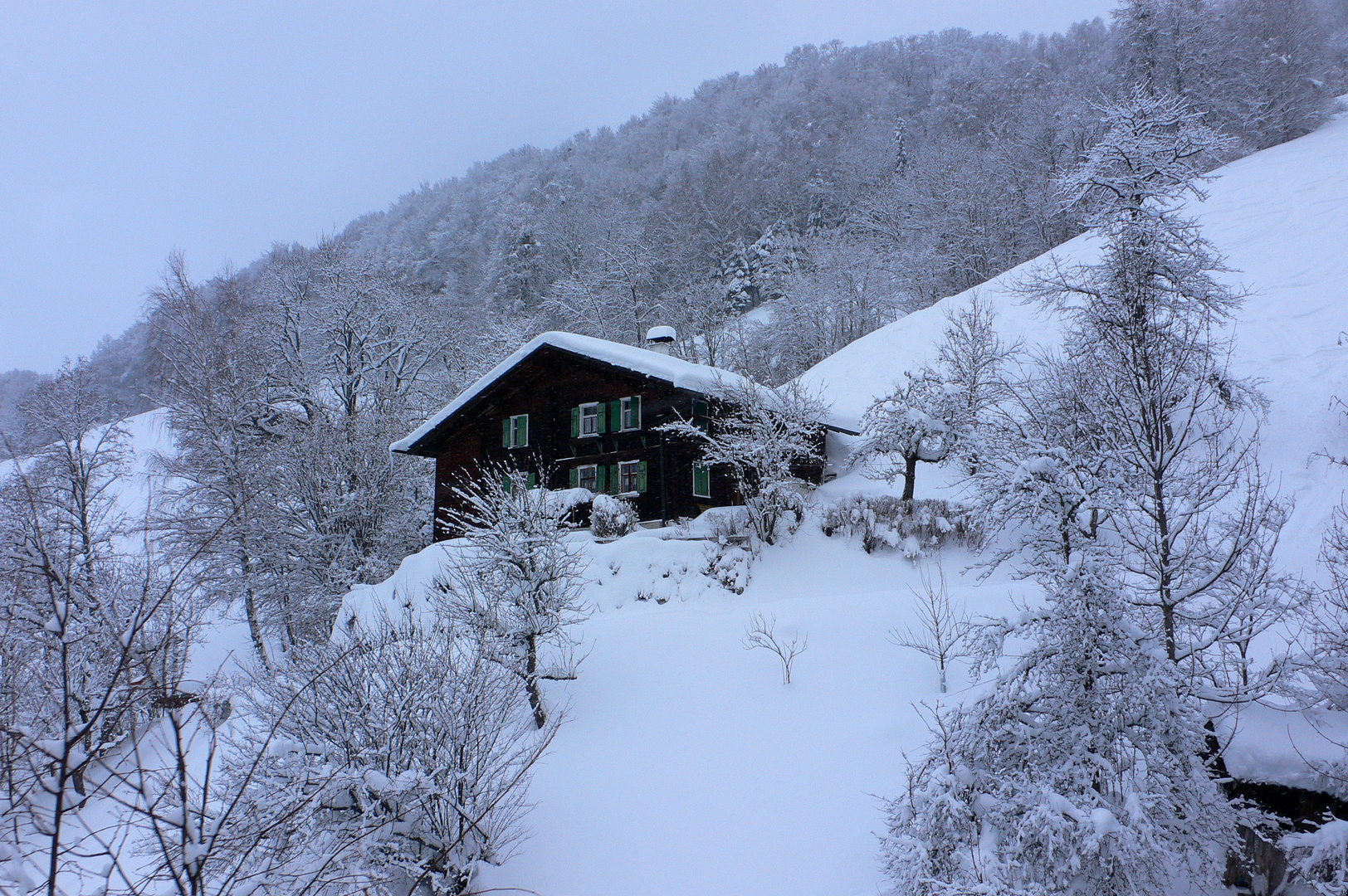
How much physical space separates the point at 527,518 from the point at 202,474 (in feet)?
46.6

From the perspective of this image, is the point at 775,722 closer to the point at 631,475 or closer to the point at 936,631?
the point at 936,631

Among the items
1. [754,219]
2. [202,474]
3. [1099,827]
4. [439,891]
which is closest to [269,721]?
[439,891]

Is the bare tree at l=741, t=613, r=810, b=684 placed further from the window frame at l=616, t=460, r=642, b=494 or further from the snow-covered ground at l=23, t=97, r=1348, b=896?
the window frame at l=616, t=460, r=642, b=494

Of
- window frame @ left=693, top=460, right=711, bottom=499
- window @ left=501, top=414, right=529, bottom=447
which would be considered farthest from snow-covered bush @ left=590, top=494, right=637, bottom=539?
window @ left=501, top=414, right=529, bottom=447

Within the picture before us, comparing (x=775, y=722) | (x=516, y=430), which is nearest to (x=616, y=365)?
(x=516, y=430)

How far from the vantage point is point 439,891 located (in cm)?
751

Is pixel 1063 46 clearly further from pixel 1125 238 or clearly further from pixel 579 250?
pixel 1125 238

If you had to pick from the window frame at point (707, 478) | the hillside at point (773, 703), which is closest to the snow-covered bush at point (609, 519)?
the hillside at point (773, 703)

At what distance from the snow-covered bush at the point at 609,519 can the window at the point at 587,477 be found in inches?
125

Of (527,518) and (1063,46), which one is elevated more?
(1063,46)

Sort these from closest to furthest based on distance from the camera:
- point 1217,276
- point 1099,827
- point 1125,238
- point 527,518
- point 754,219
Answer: point 1099,827
point 527,518
point 1125,238
point 1217,276
point 754,219

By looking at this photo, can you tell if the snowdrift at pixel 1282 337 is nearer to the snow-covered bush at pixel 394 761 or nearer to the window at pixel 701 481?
the window at pixel 701 481

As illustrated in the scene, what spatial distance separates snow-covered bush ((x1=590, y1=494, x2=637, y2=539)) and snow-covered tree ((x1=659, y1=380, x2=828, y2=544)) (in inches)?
94.1

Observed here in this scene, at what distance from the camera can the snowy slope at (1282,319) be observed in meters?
15.3
